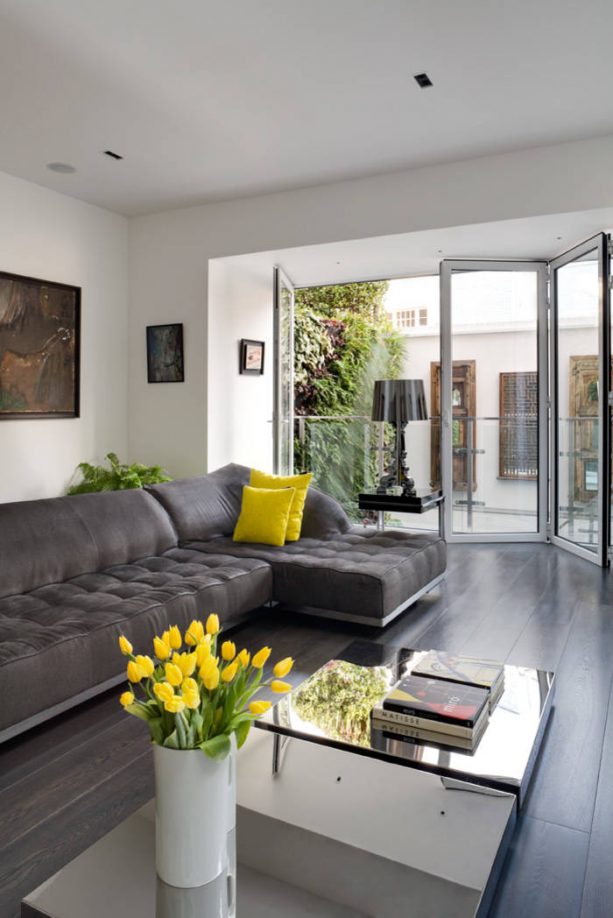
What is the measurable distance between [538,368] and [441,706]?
4.58m

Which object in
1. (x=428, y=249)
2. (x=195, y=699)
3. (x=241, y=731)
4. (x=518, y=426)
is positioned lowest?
(x=241, y=731)

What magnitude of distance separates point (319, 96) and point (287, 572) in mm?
2688

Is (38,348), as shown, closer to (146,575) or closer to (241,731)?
(146,575)

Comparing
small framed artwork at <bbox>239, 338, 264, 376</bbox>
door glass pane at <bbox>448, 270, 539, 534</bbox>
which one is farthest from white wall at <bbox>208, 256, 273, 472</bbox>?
door glass pane at <bbox>448, 270, 539, 534</bbox>

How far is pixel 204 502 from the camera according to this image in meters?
4.48

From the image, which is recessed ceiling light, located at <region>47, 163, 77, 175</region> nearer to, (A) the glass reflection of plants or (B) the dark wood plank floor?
(B) the dark wood plank floor

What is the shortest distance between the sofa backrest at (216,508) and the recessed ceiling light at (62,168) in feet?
8.21

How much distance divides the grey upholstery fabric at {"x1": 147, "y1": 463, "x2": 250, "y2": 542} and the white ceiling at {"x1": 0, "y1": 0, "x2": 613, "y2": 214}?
2.25 meters

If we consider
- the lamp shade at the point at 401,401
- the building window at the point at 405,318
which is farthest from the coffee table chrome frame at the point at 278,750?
the building window at the point at 405,318

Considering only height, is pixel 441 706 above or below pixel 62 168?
below

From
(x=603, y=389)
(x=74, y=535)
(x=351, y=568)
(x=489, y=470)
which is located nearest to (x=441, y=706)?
(x=351, y=568)

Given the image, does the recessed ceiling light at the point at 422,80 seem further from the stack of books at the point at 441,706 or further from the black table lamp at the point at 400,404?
the stack of books at the point at 441,706

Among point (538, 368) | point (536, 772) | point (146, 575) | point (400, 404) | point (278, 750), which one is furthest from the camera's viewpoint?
point (538, 368)

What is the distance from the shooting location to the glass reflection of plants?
205cm
